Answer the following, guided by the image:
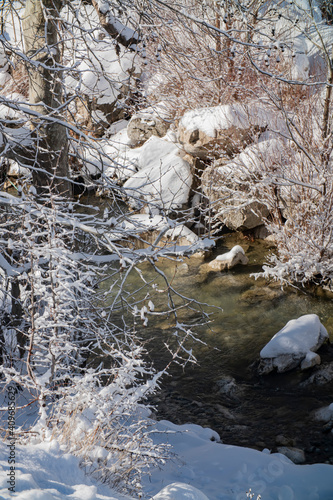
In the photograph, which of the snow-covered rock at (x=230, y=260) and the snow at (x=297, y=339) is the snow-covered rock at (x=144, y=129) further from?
the snow at (x=297, y=339)

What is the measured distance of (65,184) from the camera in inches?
174

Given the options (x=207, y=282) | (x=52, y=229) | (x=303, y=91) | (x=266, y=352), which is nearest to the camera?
(x=52, y=229)

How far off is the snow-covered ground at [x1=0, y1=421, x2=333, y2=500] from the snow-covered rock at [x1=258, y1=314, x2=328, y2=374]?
1428 mm

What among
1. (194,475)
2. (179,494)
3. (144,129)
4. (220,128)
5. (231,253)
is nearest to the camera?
(179,494)

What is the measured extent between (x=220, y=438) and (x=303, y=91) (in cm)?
791

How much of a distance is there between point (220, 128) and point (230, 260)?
2.56 m

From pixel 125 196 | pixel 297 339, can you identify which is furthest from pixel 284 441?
pixel 125 196

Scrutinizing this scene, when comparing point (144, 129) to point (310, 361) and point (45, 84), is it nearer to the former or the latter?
point (45, 84)

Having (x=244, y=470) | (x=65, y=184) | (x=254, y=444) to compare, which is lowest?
(x=254, y=444)

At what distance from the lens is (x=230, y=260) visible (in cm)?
816

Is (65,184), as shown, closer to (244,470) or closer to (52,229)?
(52,229)

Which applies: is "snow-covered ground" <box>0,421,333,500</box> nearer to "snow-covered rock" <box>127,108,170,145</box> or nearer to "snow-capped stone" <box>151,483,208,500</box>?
"snow-capped stone" <box>151,483,208,500</box>

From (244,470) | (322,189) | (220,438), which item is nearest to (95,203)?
(322,189)

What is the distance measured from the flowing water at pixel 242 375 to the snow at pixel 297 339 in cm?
21
